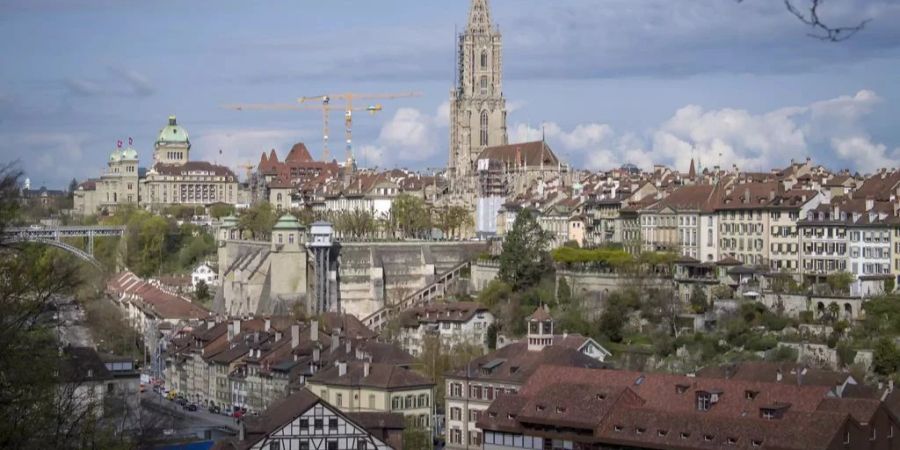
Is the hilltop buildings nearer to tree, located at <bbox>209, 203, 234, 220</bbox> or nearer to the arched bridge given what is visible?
tree, located at <bbox>209, 203, 234, 220</bbox>

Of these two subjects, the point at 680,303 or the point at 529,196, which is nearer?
the point at 680,303

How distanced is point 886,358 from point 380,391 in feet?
51.0

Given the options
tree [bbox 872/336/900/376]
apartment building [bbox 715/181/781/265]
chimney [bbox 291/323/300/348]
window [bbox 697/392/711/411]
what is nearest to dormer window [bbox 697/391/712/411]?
window [bbox 697/392/711/411]

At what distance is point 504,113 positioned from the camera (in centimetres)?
12400

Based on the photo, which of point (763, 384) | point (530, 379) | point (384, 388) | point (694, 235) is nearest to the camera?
point (763, 384)

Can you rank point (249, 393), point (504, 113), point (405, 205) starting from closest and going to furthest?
point (249, 393)
point (405, 205)
point (504, 113)

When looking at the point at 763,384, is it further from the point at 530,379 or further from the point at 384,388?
the point at 384,388

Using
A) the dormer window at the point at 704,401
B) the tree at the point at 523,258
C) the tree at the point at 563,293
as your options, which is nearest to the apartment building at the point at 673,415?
the dormer window at the point at 704,401

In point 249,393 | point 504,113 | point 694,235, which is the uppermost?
point 504,113

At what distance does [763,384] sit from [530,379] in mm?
7776

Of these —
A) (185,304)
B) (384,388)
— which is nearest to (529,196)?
(185,304)

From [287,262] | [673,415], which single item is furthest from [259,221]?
[673,415]

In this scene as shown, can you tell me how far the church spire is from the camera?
12294cm

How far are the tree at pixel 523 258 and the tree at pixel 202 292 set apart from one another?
29.9 meters
